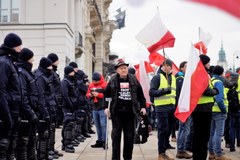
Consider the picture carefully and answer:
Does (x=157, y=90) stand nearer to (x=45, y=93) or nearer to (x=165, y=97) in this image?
(x=165, y=97)

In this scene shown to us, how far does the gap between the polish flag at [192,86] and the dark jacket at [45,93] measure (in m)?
2.19

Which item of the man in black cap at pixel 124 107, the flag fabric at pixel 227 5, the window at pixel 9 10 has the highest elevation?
the window at pixel 9 10

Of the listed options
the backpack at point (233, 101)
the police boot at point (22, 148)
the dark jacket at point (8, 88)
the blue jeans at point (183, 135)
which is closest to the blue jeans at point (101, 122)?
the blue jeans at point (183, 135)

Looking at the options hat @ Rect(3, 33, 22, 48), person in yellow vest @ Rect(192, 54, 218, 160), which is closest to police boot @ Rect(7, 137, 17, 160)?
hat @ Rect(3, 33, 22, 48)

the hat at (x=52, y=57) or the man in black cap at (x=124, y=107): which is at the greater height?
the hat at (x=52, y=57)

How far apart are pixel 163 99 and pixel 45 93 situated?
2.28m

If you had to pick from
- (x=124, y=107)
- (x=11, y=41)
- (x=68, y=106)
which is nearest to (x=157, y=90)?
(x=124, y=107)

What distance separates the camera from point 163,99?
8.84 m

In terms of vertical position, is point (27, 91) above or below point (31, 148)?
above

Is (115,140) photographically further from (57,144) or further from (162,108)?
(57,144)

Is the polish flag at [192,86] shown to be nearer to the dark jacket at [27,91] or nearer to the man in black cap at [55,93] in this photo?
the dark jacket at [27,91]

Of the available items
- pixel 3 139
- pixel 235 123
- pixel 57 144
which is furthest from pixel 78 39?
pixel 3 139

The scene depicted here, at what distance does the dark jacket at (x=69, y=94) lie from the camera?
10.1 m

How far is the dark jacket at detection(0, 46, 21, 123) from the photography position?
17.8ft
